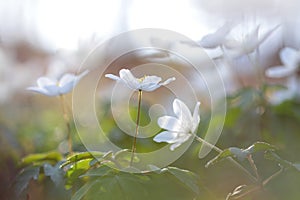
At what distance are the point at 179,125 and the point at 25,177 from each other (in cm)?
26

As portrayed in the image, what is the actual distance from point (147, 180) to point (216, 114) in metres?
0.51

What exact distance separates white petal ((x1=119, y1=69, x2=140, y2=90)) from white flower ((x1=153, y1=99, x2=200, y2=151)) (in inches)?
2.5

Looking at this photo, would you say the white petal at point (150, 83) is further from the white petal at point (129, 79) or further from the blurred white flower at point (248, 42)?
the blurred white flower at point (248, 42)

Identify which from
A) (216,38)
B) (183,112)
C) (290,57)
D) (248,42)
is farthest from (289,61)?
(183,112)

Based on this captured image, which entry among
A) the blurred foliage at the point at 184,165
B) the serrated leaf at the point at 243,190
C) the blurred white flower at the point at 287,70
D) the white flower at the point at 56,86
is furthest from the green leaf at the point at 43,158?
the blurred white flower at the point at 287,70

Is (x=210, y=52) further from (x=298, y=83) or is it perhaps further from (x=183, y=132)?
(x=298, y=83)

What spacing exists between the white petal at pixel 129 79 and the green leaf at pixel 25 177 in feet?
0.69

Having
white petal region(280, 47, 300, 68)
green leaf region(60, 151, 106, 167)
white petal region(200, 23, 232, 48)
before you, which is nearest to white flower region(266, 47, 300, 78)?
white petal region(280, 47, 300, 68)

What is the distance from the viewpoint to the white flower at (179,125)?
83cm

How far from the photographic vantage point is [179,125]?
33.1 inches

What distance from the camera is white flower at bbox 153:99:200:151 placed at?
83 centimetres

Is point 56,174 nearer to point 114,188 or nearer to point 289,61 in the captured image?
point 114,188

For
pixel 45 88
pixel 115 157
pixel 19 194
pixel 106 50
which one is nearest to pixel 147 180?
pixel 115 157

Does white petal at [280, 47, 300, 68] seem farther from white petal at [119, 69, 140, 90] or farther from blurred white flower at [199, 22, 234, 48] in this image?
A: white petal at [119, 69, 140, 90]
